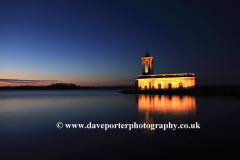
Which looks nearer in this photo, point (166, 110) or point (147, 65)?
point (166, 110)

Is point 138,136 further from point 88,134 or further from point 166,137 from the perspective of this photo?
point 88,134

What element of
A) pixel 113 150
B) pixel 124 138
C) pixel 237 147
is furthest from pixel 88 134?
pixel 237 147

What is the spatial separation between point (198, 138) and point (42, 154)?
6890 millimetres

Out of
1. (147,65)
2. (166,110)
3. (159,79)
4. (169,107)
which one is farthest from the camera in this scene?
(147,65)

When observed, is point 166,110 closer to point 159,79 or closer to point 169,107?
point 169,107

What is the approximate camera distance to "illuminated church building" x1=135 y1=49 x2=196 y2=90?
171 feet

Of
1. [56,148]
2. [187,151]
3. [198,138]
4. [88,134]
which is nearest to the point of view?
[187,151]

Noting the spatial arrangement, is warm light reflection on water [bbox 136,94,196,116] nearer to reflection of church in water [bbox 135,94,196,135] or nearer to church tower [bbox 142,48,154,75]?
reflection of church in water [bbox 135,94,196,135]

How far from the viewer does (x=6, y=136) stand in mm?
10375

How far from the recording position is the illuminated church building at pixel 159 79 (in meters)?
52.2

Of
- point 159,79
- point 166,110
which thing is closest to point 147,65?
point 159,79

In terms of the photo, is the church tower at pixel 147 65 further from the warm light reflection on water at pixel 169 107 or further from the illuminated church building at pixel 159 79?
the warm light reflection on water at pixel 169 107

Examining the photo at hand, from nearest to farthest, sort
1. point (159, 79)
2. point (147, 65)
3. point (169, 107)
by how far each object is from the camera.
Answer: point (169, 107)
point (159, 79)
point (147, 65)

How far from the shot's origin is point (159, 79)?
181 feet
